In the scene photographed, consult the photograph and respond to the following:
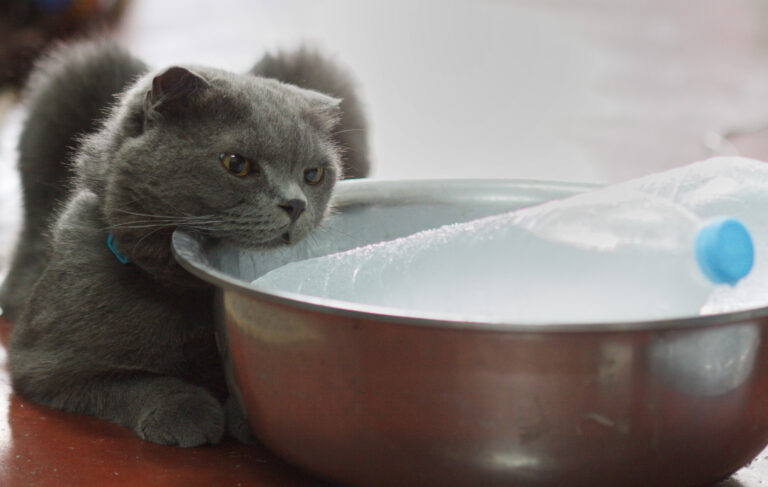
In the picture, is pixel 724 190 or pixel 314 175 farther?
pixel 314 175

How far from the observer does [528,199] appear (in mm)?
1101

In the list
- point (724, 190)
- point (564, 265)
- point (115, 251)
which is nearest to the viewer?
point (564, 265)

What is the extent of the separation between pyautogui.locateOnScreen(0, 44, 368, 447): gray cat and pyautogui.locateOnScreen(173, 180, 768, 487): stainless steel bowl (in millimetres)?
203

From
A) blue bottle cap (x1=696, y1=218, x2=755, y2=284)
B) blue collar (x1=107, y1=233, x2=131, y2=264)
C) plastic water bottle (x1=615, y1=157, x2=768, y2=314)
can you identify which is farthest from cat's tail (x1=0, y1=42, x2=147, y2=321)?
blue bottle cap (x1=696, y1=218, x2=755, y2=284)

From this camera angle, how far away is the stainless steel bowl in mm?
612

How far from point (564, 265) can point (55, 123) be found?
3.22 feet

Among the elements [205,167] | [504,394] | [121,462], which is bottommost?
[121,462]

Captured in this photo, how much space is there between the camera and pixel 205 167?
91cm

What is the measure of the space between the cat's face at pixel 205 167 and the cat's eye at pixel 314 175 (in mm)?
56

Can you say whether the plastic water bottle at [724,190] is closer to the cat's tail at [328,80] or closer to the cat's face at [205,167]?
the cat's face at [205,167]

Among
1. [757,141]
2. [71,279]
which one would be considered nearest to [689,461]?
[71,279]

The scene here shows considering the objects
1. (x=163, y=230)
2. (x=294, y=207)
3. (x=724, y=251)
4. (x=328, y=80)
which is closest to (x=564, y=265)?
(x=724, y=251)

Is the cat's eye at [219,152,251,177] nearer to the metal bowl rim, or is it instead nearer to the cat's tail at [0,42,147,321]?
the metal bowl rim

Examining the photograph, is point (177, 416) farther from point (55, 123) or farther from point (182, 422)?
point (55, 123)
